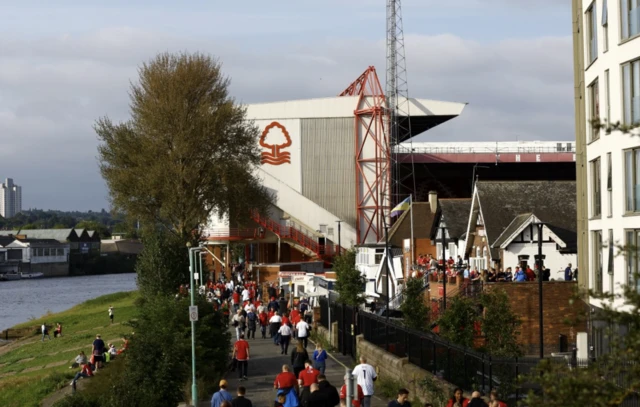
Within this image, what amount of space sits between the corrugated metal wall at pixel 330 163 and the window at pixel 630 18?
72788 millimetres

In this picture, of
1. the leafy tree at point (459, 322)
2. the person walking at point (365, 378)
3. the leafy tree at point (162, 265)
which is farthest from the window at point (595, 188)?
the leafy tree at point (162, 265)

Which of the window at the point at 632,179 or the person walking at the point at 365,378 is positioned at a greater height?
the window at the point at 632,179

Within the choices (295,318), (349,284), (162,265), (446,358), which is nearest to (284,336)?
(295,318)

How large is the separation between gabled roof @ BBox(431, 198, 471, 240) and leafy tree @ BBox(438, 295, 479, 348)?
27.2 m

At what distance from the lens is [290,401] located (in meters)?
20.1

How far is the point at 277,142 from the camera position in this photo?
324 feet

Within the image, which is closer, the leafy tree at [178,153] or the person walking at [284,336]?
the person walking at [284,336]

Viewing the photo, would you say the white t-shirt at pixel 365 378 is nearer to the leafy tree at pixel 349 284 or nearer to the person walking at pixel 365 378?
the person walking at pixel 365 378

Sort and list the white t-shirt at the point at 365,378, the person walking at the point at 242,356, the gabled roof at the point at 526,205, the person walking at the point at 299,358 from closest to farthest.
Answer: the white t-shirt at the point at 365,378
the person walking at the point at 299,358
the person walking at the point at 242,356
the gabled roof at the point at 526,205

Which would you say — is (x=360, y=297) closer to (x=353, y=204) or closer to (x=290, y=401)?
(x=290, y=401)

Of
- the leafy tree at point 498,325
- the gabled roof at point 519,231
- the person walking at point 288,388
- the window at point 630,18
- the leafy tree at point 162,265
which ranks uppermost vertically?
the window at point 630,18

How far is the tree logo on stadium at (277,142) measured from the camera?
323 ft

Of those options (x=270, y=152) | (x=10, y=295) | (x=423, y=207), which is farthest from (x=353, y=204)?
(x=10, y=295)

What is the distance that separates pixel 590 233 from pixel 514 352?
589 cm
